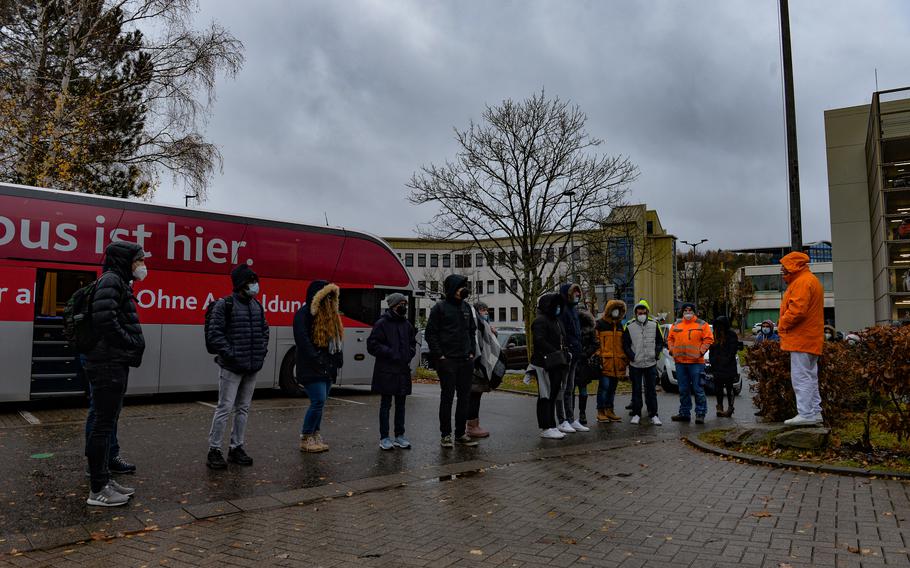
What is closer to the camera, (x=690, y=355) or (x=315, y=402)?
(x=315, y=402)

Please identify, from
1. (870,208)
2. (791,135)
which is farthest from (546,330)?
(870,208)

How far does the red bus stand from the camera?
34.7 feet

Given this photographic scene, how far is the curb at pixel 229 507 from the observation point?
431cm

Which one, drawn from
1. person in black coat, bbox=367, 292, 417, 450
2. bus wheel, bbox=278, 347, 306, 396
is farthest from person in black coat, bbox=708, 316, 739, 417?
bus wheel, bbox=278, 347, 306, 396

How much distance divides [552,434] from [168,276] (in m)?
7.52

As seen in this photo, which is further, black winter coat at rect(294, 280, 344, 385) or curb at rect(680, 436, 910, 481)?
black winter coat at rect(294, 280, 344, 385)

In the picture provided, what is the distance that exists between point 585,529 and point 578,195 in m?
17.7

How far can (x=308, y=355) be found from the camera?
7312mm

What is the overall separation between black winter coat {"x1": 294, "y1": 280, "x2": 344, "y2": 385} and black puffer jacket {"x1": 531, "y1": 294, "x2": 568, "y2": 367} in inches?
104

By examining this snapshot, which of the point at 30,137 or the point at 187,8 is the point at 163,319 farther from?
the point at 187,8

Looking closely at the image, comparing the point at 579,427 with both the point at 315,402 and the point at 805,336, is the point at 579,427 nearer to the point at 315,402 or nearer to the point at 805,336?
the point at 805,336

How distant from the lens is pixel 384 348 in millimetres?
7742

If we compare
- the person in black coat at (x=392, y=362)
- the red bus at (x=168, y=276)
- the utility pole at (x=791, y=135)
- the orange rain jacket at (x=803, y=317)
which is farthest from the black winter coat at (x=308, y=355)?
the utility pole at (x=791, y=135)

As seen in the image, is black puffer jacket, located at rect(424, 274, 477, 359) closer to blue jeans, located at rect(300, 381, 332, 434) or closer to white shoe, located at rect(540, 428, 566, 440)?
blue jeans, located at rect(300, 381, 332, 434)
